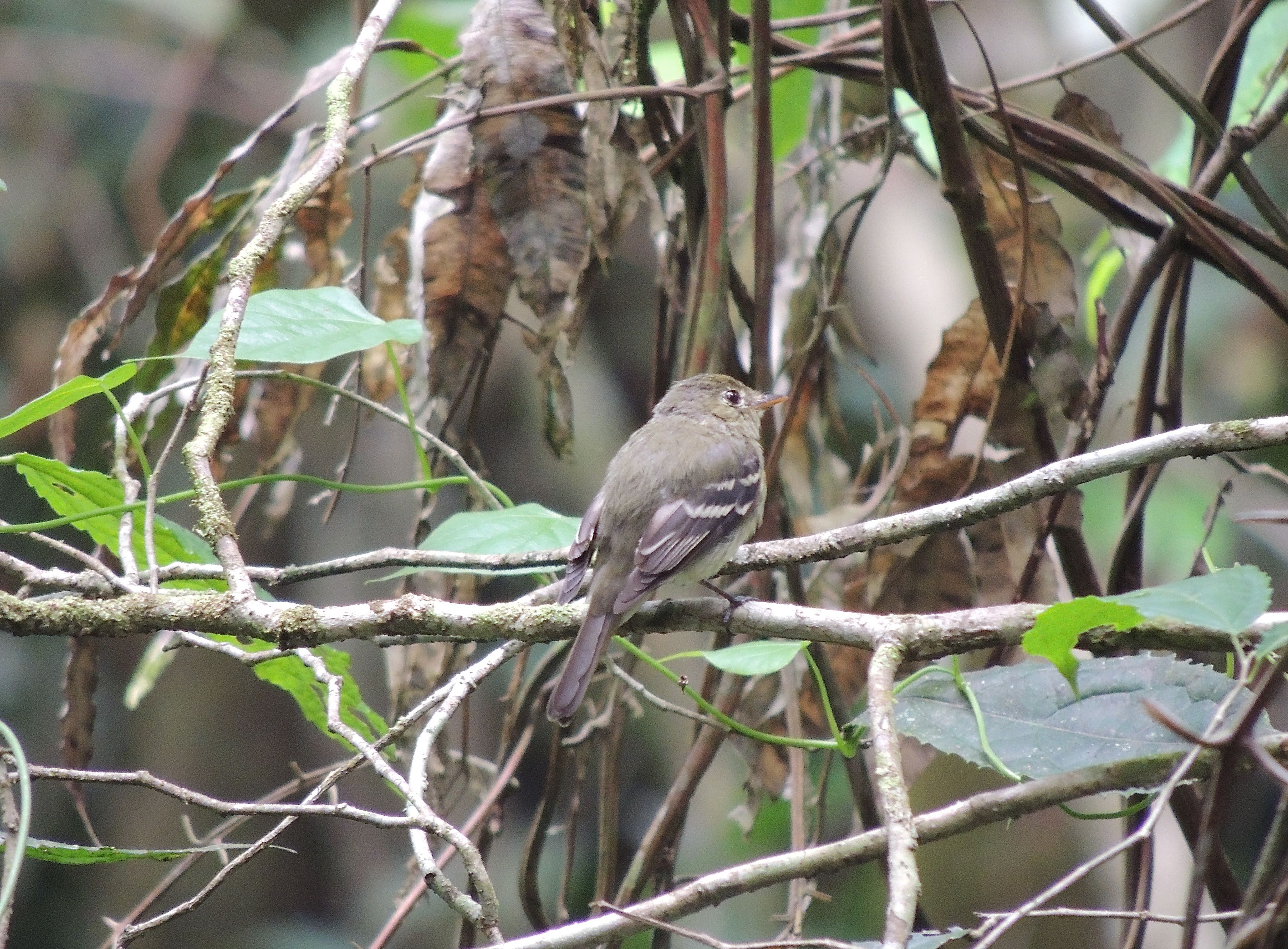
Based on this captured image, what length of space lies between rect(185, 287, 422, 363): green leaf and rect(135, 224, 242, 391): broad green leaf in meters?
0.62

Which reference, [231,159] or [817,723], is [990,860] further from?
[231,159]

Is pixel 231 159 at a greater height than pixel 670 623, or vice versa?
pixel 231 159

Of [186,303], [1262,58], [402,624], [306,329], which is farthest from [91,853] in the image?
[1262,58]

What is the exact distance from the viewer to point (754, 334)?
307 centimetres

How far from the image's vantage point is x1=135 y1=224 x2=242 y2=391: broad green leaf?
3.10 metres

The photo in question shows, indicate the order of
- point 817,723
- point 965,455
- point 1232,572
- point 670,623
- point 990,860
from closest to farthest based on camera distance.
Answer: point 1232,572, point 670,623, point 965,455, point 817,723, point 990,860

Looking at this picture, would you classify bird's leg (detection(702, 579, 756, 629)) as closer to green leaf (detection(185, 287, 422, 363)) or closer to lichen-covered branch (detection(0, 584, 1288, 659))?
lichen-covered branch (detection(0, 584, 1288, 659))

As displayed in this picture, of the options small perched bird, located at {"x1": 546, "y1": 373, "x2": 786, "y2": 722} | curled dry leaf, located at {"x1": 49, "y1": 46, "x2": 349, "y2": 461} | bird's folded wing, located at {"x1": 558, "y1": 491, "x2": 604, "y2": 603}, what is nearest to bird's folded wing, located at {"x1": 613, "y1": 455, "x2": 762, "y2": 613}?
small perched bird, located at {"x1": 546, "y1": 373, "x2": 786, "y2": 722}

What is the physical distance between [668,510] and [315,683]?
4.08ft

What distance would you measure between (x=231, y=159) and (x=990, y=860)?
17.2ft

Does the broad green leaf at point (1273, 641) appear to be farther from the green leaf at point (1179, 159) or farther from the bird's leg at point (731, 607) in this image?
the green leaf at point (1179, 159)

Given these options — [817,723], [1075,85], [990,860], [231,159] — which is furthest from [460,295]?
[1075,85]

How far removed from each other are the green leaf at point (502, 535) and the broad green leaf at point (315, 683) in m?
0.23

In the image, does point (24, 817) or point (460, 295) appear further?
point (460, 295)
